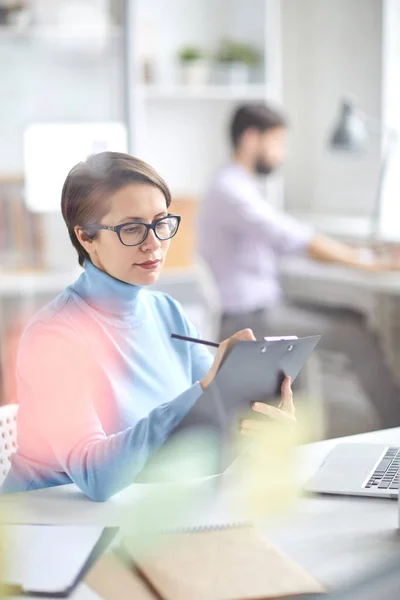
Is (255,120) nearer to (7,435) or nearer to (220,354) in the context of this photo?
(7,435)

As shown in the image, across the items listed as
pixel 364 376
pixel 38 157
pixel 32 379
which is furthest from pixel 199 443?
pixel 364 376

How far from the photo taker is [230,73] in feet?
10.5

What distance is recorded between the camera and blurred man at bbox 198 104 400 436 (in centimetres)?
234

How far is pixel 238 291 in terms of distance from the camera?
2.34 meters

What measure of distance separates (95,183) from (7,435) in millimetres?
366

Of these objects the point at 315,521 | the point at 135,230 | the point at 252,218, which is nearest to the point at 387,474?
the point at 315,521

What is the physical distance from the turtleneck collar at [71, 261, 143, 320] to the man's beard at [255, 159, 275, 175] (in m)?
1.75

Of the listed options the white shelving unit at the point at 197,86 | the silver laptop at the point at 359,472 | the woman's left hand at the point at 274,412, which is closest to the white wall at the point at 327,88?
the white shelving unit at the point at 197,86

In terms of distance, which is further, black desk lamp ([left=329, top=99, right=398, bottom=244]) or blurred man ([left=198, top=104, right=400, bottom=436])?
black desk lamp ([left=329, top=99, right=398, bottom=244])

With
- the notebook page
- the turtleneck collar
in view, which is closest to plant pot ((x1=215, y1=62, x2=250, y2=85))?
the turtleneck collar

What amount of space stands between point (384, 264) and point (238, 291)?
1.69 ft

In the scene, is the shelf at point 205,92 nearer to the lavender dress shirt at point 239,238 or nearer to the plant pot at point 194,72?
the plant pot at point 194,72

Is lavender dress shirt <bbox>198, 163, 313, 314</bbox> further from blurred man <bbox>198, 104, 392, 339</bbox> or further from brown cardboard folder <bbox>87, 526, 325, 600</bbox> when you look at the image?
brown cardboard folder <bbox>87, 526, 325, 600</bbox>

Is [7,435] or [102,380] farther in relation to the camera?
A: [7,435]
